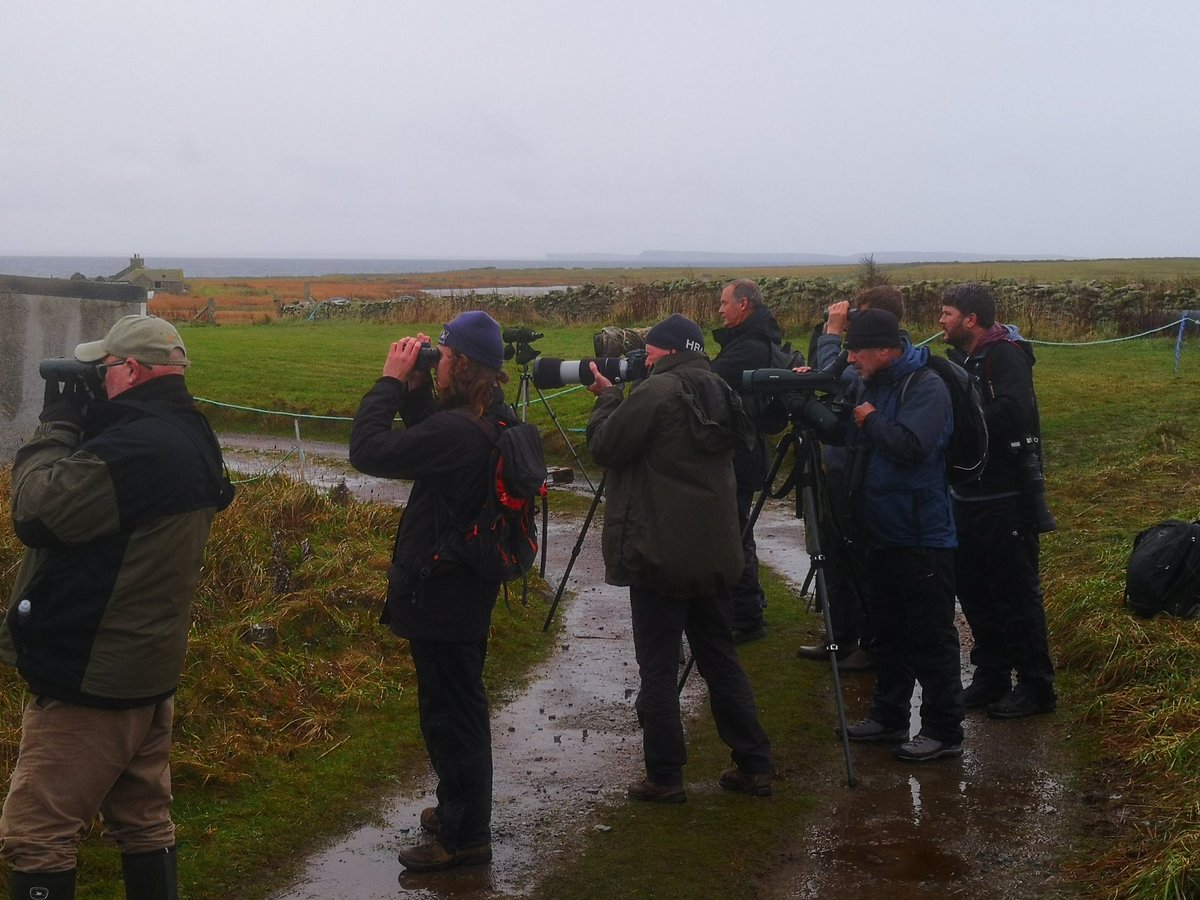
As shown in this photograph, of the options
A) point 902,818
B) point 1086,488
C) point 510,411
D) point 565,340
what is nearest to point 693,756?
point 902,818

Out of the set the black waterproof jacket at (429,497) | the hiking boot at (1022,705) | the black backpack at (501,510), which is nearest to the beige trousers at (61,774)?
the black waterproof jacket at (429,497)

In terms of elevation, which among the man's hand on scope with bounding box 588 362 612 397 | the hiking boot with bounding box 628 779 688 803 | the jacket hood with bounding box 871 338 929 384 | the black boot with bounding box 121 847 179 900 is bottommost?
the hiking boot with bounding box 628 779 688 803

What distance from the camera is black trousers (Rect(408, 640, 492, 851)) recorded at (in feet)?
15.1

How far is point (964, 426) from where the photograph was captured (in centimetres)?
583

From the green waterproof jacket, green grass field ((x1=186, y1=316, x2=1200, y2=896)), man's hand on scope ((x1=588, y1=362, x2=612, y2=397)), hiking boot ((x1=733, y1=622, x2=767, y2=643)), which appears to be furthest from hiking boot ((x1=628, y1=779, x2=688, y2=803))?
hiking boot ((x1=733, y1=622, x2=767, y2=643))

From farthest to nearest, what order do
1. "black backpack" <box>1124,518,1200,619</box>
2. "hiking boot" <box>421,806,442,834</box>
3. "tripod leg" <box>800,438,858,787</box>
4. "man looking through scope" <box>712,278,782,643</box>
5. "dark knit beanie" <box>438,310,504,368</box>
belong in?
"man looking through scope" <box>712,278,782,643</box> → "black backpack" <box>1124,518,1200,619</box> → "tripod leg" <box>800,438,858,787</box> → "hiking boot" <box>421,806,442,834</box> → "dark knit beanie" <box>438,310,504,368</box>

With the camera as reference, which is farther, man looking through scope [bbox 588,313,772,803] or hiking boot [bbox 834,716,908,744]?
hiking boot [bbox 834,716,908,744]

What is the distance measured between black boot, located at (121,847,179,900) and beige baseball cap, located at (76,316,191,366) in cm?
157

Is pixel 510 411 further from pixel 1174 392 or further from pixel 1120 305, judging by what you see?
pixel 1120 305

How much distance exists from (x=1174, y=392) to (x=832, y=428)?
11.8 m

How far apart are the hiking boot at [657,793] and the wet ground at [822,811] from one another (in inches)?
4.6

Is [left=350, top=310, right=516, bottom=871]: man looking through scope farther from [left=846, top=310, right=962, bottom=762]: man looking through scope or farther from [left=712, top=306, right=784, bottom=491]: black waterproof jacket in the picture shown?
[left=712, top=306, right=784, bottom=491]: black waterproof jacket

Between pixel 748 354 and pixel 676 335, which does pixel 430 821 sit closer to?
pixel 676 335

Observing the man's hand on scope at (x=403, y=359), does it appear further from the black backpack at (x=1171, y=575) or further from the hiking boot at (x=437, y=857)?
the black backpack at (x=1171, y=575)
